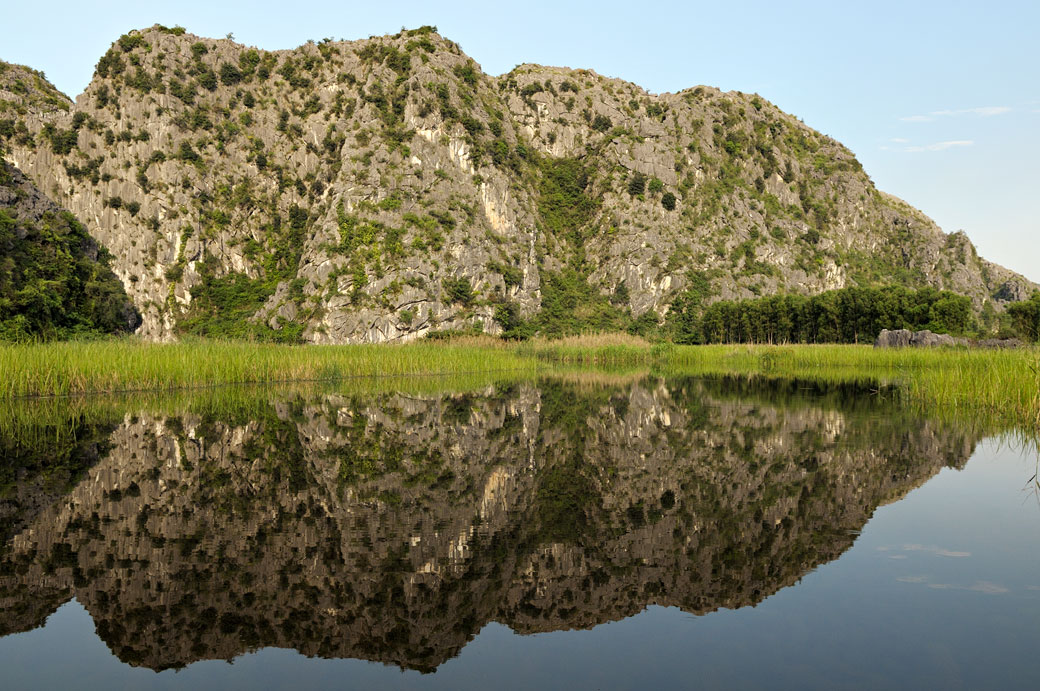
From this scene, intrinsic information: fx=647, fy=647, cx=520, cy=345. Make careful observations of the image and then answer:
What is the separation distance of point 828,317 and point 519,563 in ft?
260

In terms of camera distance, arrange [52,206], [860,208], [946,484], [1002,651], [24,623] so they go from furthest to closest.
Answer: [860,208] → [52,206] → [946,484] → [24,623] → [1002,651]

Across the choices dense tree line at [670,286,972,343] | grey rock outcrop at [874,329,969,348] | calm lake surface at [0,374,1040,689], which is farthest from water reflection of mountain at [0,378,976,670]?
dense tree line at [670,286,972,343]

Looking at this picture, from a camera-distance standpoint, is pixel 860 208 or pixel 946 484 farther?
pixel 860 208

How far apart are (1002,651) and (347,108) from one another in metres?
107

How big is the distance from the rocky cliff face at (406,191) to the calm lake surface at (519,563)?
232 ft

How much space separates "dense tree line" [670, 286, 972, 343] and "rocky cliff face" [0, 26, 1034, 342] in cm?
841

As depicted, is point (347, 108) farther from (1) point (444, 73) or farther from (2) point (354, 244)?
(2) point (354, 244)

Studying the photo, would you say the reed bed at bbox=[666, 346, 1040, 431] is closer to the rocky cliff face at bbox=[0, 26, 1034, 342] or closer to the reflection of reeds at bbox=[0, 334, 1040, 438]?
the reflection of reeds at bbox=[0, 334, 1040, 438]

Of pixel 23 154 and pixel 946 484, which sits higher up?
pixel 23 154

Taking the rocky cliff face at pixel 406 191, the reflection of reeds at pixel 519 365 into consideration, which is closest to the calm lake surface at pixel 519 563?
the reflection of reeds at pixel 519 365

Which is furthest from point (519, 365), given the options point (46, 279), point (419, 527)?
point (419, 527)

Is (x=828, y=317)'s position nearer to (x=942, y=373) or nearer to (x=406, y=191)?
(x=942, y=373)

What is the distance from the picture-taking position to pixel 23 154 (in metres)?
86.9

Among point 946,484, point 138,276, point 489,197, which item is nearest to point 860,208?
point 489,197
